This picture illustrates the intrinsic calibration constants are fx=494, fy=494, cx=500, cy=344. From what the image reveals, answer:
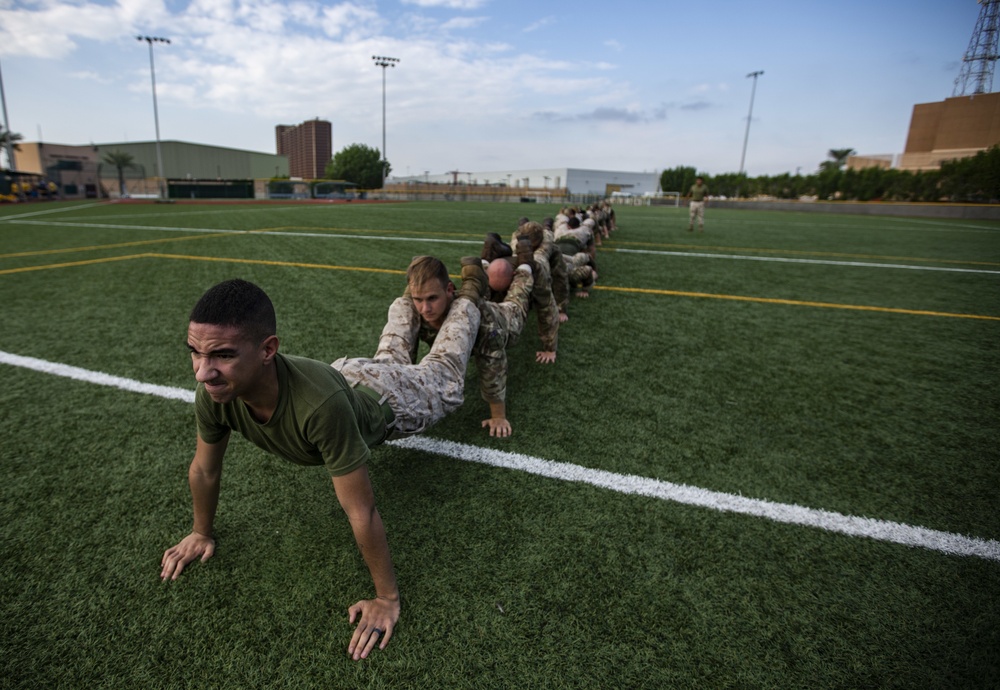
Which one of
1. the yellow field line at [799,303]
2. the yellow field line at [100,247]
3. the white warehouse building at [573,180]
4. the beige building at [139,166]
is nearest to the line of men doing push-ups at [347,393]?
the yellow field line at [799,303]

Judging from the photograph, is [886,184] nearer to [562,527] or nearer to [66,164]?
[562,527]

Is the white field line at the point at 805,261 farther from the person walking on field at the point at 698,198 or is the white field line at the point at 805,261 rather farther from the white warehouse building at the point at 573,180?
the white warehouse building at the point at 573,180

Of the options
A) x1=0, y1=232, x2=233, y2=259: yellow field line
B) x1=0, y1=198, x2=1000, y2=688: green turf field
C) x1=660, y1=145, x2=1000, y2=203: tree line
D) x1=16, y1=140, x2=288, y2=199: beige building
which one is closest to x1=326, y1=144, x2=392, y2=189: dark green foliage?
x1=16, y1=140, x2=288, y2=199: beige building

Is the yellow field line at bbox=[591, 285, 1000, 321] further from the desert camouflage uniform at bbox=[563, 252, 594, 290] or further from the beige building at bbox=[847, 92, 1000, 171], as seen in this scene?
the beige building at bbox=[847, 92, 1000, 171]

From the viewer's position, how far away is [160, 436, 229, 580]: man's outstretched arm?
6.25 feet

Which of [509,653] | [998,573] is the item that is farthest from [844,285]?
[509,653]

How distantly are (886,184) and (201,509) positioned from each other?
1843 inches

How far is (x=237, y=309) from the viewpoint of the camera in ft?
4.80

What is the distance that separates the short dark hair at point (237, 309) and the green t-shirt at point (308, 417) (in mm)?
149

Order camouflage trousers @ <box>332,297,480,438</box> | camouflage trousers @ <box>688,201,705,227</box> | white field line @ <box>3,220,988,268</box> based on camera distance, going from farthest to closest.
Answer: camouflage trousers @ <box>688,201,705,227</box> < white field line @ <box>3,220,988,268</box> < camouflage trousers @ <box>332,297,480,438</box>

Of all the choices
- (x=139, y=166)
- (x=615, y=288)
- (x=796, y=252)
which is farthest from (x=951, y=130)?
(x=139, y=166)

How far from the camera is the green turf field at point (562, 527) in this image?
5.29ft

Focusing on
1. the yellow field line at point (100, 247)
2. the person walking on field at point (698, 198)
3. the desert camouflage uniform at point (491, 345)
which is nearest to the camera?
the desert camouflage uniform at point (491, 345)

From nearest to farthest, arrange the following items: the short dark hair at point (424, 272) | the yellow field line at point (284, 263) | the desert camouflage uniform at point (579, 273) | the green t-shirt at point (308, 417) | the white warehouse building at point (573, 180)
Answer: the green t-shirt at point (308, 417)
the short dark hair at point (424, 272)
the desert camouflage uniform at point (579, 273)
the yellow field line at point (284, 263)
the white warehouse building at point (573, 180)
